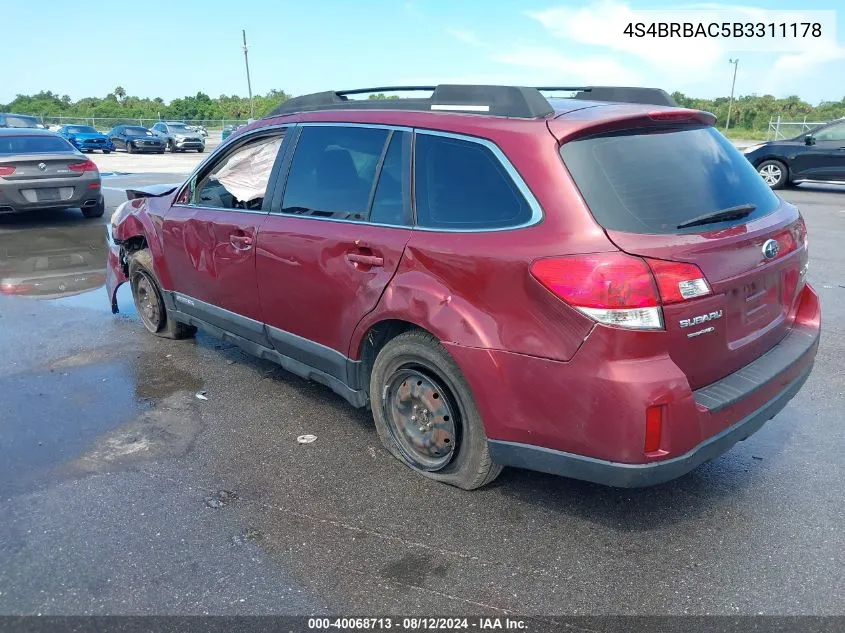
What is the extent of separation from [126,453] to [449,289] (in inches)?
82.6

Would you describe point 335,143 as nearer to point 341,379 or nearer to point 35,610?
point 341,379

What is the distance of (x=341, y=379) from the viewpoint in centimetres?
374

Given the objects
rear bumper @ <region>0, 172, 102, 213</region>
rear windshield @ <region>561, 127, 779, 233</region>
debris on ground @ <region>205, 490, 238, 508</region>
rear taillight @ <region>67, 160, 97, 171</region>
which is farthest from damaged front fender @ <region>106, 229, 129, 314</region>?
rear taillight @ <region>67, 160, 97, 171</region>

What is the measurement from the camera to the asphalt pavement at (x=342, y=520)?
2609mm

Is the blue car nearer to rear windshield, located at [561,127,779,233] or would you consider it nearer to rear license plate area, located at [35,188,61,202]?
rear license plate area, located at [35,188,61,202]

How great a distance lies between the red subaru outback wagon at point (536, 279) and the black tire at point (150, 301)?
183 centimetres

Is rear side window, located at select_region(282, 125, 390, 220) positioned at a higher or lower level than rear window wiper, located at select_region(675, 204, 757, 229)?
higher

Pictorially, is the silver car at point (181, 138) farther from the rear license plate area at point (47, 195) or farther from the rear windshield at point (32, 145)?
the rear license plate area at point (47, 195)

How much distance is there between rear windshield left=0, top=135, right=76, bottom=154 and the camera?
10.9 meters

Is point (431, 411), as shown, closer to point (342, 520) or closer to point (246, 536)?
point (342, 520)

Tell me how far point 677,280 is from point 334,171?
1.99 meters

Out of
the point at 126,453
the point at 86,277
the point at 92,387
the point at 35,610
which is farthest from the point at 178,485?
the point at 86,277

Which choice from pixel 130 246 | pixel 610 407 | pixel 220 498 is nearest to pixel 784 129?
pixel 130 246

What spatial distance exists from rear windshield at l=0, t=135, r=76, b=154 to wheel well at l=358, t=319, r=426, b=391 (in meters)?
9.79
